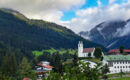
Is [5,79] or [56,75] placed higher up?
[56,75]

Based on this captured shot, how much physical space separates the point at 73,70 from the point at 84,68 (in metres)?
2.15

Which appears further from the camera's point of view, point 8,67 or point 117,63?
point 117,63

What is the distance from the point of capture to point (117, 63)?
120 metres

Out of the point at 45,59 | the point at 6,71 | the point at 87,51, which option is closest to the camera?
the point at 6,71

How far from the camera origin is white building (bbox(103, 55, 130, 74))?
118375 mm

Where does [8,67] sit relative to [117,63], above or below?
below

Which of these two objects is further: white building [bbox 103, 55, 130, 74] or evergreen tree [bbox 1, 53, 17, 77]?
white building [bbox 103, 55, 130, 74]

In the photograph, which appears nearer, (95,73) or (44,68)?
(95,73)

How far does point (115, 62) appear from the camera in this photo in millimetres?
119438

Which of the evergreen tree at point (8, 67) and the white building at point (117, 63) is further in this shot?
the white building at point (117, 63)

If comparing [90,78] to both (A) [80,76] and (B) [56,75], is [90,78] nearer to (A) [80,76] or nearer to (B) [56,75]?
(A) [80,76]

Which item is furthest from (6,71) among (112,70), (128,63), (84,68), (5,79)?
(84,68)

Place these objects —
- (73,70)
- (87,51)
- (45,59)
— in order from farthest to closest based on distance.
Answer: (45,59)
(87,51)
(73,70)

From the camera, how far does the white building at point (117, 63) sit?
388 feet
